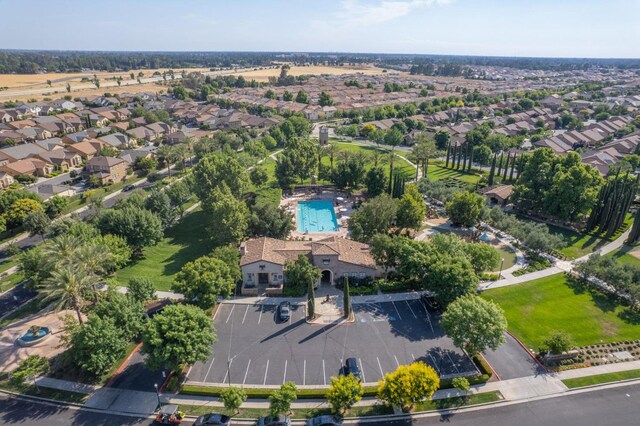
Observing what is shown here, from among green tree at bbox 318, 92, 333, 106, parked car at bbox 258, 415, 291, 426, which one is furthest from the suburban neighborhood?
green tree at bbox 318, 92, 333, 106

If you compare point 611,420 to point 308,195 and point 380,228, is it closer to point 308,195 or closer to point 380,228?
point 380,228

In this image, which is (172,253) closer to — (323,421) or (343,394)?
(323,421)

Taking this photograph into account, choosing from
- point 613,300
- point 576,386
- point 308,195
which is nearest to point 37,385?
point 576,386

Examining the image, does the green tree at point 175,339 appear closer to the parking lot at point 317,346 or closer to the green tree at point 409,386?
the parking lot at point 317,346

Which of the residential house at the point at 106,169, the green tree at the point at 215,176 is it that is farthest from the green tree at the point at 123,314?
the residential house at the point at 106,169

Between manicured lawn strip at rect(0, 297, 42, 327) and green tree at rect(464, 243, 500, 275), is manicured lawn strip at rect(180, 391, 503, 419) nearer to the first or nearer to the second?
green tree at rect(464, 243, 500, 275)
